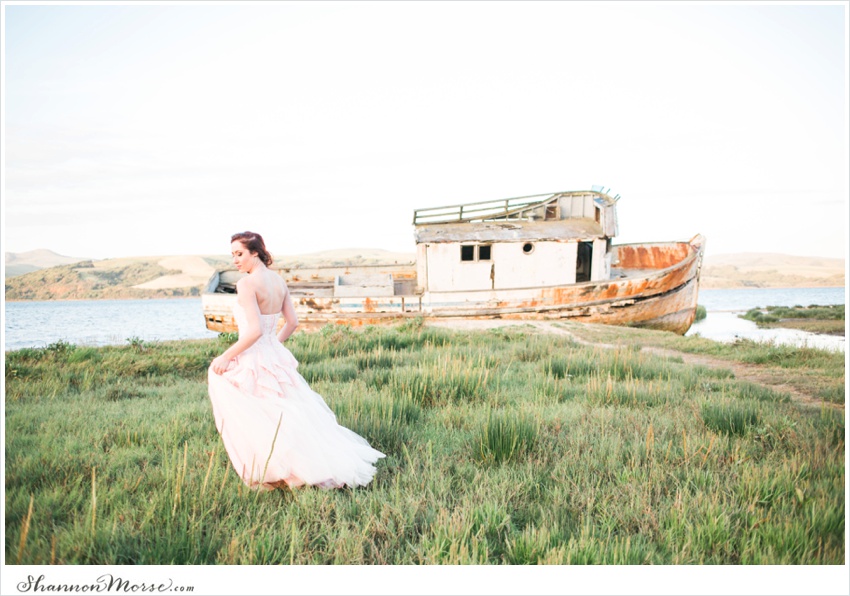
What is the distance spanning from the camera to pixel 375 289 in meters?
16.1

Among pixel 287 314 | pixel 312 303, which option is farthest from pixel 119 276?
pixel 287 314

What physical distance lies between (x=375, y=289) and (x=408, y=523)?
1363 cm

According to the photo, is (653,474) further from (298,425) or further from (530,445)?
(298,425)

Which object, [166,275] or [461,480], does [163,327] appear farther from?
[461,480]

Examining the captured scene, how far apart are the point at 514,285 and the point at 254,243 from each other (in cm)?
1283

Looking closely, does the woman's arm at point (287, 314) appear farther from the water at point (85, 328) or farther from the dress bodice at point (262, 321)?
the water at point (85, 328)

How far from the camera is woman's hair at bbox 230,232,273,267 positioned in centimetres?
320

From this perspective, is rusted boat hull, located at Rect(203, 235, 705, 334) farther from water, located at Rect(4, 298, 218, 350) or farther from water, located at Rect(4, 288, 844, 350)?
water, located at Rect(4, 298, 218, 350)

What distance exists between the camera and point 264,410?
3043mm

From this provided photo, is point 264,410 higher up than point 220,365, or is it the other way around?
A: point 220,365

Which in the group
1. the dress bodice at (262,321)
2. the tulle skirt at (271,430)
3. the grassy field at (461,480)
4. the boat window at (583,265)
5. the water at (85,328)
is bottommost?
the water at (85,328)

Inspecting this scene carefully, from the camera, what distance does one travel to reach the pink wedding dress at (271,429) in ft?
9.89

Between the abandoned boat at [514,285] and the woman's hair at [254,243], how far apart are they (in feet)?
38.2

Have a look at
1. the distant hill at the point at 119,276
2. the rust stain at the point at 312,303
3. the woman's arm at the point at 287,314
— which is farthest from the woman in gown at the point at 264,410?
the rust stain at the point at 312,303
